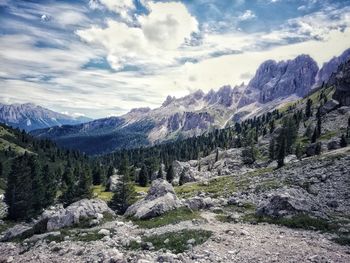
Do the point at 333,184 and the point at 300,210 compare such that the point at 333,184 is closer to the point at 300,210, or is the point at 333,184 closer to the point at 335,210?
the point at 335,210

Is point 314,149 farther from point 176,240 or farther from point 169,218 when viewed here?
point 176,240

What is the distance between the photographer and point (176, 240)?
33.9 metres

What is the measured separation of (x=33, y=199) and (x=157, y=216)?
44864 millimetres

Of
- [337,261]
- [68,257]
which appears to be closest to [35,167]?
[68,257]

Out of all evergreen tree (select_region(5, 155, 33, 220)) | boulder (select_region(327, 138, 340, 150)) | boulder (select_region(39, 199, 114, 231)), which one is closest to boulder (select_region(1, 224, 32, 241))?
boulder (select_region(39, 199, 114, 231))

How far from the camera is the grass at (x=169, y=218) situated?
143ft

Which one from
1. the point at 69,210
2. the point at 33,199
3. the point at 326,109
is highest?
the point at 326,109

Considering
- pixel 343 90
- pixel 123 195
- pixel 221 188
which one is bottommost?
pixel 221 188

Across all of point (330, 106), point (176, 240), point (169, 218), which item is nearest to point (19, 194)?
point (169, 218)

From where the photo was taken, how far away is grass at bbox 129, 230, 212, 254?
32309mm

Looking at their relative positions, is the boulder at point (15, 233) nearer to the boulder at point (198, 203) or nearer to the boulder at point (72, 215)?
the boulder at point (72, 215)

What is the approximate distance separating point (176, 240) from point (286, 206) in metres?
17.9

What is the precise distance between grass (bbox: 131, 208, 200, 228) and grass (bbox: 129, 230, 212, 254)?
6800 mm

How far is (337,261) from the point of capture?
26781 mm
